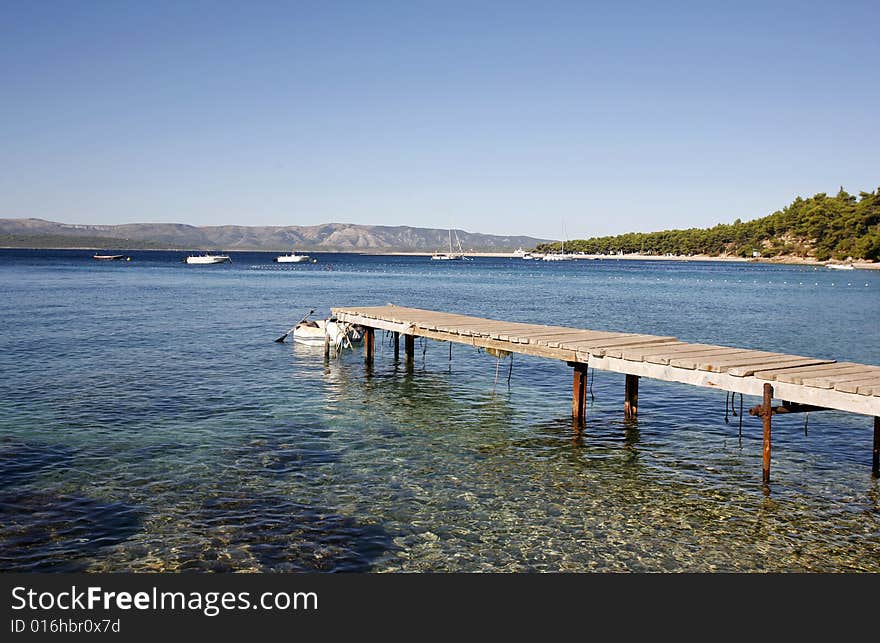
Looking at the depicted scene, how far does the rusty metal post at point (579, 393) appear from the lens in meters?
19.2

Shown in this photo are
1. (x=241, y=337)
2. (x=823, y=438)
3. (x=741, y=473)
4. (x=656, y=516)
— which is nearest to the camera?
(x=656, y=516)

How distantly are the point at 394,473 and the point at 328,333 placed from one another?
17.9 metres

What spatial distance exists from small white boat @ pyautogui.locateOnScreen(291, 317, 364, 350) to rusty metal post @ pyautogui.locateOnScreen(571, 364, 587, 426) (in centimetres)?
1535

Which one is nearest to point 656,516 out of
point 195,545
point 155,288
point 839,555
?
point 839,555

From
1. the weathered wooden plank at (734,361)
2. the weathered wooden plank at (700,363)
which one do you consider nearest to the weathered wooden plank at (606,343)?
the weathered wooden plank at (700,363)

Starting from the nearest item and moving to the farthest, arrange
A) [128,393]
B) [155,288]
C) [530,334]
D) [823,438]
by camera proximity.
Result: [823,438] → [530,334] → [128,393] → [155,288]

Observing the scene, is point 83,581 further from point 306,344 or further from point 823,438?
point 306,344

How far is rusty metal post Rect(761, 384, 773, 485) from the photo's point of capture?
1452 centimetres

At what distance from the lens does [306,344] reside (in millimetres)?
35188

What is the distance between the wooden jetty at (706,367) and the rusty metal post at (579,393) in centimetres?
3

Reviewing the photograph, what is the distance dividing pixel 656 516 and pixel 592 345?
6361mm

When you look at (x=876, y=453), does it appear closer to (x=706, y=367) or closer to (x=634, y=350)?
(x=706, y=367)

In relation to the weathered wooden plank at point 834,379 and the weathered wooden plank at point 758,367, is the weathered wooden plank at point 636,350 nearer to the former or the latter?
the weathered wooden plank at point 758,367

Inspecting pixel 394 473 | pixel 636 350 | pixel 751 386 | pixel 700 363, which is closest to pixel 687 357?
pixel 700 363
